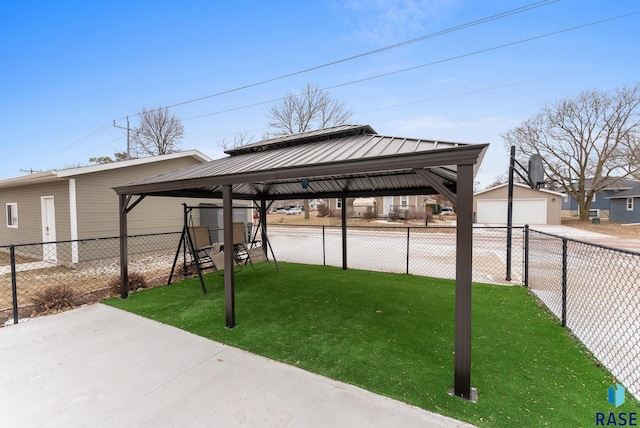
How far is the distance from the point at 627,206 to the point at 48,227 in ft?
115

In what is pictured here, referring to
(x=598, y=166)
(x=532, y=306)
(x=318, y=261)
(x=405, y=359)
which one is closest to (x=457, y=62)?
(x=318, y=261)

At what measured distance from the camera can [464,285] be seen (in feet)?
7.78

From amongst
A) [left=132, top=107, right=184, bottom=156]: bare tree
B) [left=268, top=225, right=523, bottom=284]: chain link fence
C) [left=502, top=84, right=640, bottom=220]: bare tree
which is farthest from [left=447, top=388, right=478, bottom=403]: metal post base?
[left=132, top=107, right=184, bottom=156]: bare tree

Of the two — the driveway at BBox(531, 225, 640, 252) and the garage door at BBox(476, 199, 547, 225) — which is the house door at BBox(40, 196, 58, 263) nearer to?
the driveway at BBox(531, 225, 640, 252)

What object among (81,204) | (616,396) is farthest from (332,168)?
(81,204)

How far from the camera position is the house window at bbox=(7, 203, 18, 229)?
33.7 ft

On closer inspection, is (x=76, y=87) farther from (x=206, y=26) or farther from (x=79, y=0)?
(x=206, y=26)

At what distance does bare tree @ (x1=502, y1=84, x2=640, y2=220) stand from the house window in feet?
88.4

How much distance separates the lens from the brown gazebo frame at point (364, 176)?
2324 mm

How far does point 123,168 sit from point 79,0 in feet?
19.5

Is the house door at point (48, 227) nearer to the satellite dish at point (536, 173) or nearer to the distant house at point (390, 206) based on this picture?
the satellite dish at point (536, 173)

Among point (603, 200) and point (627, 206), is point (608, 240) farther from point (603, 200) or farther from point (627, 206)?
point (603, 200)

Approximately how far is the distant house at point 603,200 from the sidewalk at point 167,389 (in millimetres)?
29798

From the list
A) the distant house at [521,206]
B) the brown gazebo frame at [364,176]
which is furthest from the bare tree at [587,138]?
the brown gazebo frame at [364,176]
